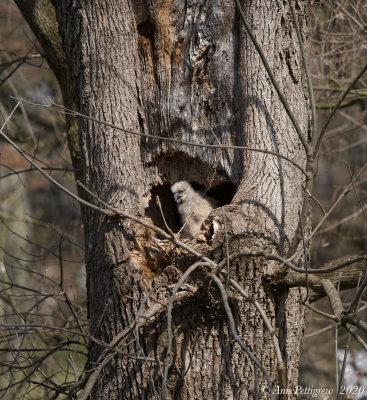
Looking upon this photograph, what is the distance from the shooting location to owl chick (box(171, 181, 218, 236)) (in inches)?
178

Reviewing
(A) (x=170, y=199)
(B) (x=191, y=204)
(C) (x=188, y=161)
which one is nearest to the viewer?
(C) (x=188, y=161)

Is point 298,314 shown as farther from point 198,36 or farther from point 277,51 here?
point 198,36

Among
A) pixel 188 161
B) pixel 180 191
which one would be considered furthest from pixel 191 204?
pixel 188 161

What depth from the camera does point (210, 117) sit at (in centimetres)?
403

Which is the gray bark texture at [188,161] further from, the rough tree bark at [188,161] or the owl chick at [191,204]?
the owl chick at [191,204]

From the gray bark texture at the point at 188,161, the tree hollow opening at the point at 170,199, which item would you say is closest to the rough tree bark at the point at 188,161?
the gray bark texture at the point at 188,161

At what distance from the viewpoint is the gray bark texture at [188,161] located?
3338 millimetres

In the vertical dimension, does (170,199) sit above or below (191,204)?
above

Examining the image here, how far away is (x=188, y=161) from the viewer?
14.0 feet

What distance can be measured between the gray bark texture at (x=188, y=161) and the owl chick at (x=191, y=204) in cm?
15

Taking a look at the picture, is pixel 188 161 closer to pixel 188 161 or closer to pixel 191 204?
pixel 188 161

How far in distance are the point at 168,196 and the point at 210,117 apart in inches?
42.7

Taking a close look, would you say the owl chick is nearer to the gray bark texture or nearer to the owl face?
the owl face

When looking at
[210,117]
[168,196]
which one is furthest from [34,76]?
[210,117]
